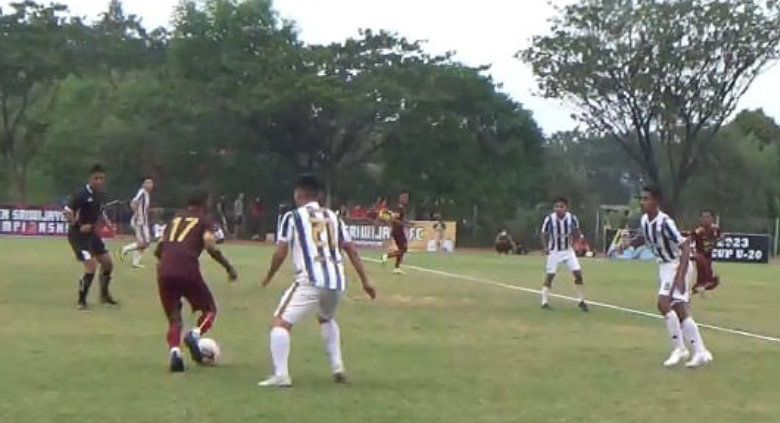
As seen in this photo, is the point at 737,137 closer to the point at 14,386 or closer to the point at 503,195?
the point at 503,195

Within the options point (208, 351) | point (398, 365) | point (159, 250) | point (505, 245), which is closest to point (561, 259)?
point (398, 365)

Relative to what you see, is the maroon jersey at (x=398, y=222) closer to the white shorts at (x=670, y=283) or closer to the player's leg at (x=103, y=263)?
the player's leg at (x=103, y=263)

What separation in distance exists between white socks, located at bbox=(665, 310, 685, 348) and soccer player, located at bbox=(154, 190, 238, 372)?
4.94m

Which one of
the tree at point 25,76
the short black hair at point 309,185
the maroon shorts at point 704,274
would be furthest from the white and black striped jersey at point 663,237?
the tree at point 25,76

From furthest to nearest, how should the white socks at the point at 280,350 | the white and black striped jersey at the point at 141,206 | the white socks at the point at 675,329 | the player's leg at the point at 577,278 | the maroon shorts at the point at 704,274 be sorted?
1. the white and black striped jersey at the point at 141,206
2. the maroon shorts at the point at 704,274
3. the player's leg at the point at 577,278
4. the white socks at the point at 675,329
5. the white socks at the point at 280,350

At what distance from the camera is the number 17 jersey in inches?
457

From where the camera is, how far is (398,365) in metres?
13.5

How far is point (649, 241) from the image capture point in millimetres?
14555

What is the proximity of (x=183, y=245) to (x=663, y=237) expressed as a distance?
5.09 m

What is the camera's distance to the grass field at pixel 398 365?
34.3 feet

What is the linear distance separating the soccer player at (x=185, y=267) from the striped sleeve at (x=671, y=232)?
15.6 feet

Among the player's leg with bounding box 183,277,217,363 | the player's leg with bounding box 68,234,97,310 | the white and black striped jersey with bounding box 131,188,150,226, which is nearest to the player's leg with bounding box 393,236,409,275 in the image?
the white and black striped jersey with bounding box 131,188,150,226

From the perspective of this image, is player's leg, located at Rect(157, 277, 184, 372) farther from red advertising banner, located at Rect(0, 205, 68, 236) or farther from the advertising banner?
red advertising banner, located at Rect(0, 205, 68, 236)

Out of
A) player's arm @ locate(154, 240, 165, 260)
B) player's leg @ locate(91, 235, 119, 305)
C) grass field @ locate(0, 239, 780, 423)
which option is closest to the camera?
grass field @ locate(0, 239, 780, 423)
